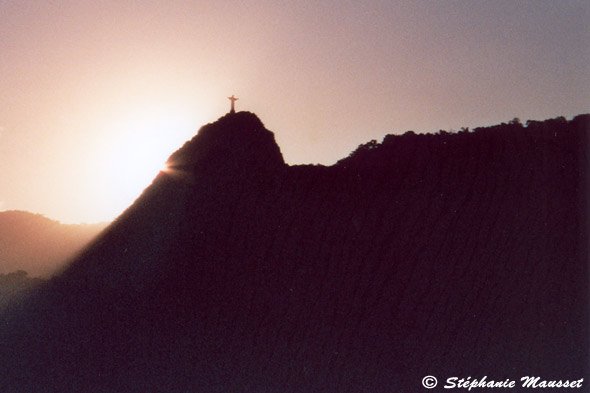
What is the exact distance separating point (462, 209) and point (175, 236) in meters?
7.80

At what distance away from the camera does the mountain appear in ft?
27.3

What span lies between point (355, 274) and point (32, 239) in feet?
132

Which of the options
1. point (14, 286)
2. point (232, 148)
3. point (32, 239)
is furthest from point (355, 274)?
point (32, 239)

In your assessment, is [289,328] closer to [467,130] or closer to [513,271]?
[513,271]

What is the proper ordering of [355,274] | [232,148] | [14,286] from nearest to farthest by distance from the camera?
[355,274] → [232,148] → [14,286]

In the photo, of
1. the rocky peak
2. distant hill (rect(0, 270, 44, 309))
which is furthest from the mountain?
distant hill (rect(0, 270, 44, 309))

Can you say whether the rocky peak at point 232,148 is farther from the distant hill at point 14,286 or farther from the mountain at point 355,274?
the distant hill at point 14,286

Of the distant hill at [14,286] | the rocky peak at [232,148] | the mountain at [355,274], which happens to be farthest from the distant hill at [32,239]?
the mountain at [355,274]

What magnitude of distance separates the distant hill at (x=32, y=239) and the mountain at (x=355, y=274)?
24.8m

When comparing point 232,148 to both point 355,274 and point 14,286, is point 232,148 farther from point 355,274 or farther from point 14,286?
point 14,286

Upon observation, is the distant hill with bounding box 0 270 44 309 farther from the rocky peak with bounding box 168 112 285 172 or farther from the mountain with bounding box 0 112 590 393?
the rocky peak with bounding box 168 112 285 172

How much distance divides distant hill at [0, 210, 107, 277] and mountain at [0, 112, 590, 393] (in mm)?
24777

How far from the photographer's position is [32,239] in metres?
41.6

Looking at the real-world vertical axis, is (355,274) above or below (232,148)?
below
